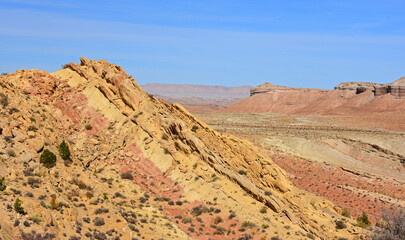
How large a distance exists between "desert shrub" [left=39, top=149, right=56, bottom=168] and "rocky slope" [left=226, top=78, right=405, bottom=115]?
11648cm

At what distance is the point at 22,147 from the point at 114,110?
7365mm

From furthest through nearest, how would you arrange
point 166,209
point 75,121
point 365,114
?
point 365,114 → point 75,121 → point 166,209

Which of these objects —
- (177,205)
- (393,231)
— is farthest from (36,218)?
(393,231)

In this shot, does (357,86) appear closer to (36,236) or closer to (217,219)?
(217,219)

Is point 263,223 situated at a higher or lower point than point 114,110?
lower

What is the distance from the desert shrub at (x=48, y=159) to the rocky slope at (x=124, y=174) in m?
0.17

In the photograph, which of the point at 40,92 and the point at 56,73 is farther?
the point at 56,73

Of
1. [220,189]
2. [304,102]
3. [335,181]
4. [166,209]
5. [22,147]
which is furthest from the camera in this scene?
[304,102]

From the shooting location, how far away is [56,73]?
27266mm

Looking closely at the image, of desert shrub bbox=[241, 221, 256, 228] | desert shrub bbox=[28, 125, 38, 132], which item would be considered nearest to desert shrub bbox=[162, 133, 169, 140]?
desert shrub bbox=[28, 125, 38, 132]

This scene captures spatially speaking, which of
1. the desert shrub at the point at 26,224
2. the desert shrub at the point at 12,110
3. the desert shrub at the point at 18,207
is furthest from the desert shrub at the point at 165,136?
the desert shrub at the point at 26,224

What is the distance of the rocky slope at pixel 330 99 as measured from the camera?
126 meters

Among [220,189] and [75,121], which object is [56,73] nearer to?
[75,121]

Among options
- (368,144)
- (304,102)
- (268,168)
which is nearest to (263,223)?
(268,168)
